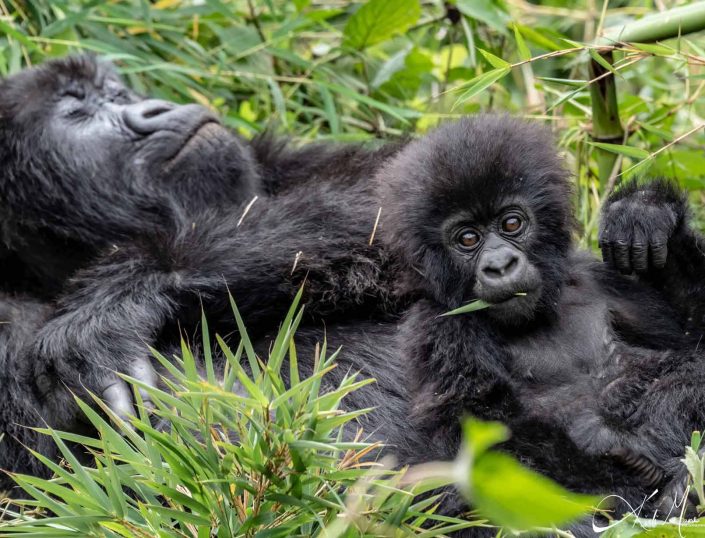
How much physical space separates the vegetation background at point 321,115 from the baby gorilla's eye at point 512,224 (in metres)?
0.31

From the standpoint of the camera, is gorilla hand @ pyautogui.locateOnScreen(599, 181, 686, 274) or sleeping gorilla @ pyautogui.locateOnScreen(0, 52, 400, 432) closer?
gorilla hand @ pyautogui.locateOnScreen(599, 181, 686, 274)

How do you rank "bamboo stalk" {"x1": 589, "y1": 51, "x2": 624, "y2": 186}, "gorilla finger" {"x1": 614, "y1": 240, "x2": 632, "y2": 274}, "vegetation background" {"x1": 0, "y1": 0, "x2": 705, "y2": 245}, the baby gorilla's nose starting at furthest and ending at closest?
1. "vegetation background" {"x1": 0, "y1": 0, "x2": 705, "y2": 245}
2. "bamboo stalk" {"x1": 589, "y1": 51, "x2": 624, "y2": 186}
3. "gorilla finger" {"x1": 614, "y1": 240, "x2": 632, "y2": 274}
4. the baby gorilla's nose

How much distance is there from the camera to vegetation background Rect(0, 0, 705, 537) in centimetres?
182

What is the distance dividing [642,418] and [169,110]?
1.80m

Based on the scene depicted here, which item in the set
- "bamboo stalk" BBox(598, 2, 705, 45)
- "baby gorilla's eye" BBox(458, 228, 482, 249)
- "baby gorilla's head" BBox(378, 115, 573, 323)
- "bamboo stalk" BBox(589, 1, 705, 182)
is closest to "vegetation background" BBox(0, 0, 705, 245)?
"bamboo stalk" BBox(589, 1, 705, 182)

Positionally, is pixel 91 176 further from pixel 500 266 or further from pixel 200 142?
pixel 500 266

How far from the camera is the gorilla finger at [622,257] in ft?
8.28

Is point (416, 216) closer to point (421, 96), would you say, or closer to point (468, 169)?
point (468, 169)

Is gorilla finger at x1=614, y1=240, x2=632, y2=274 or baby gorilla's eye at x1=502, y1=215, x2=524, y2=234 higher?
baby gorilla's eye at x1=502, y1=215, x2=524, y2=234

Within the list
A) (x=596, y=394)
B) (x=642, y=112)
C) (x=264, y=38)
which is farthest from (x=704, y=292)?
(x=264, y=38)

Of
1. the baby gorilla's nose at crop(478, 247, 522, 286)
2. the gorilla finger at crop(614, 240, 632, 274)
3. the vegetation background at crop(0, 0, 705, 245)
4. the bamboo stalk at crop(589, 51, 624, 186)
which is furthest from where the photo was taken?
the vegetation background at crop(0, 0, 705, 245)

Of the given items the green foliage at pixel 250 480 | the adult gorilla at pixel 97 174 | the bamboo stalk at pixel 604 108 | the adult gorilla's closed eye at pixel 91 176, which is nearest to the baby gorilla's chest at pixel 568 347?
the green foliage at pixel 250 480

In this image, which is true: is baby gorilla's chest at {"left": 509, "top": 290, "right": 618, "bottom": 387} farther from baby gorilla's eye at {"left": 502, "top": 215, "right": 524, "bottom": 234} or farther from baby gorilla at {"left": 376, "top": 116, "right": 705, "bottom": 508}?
baby gorilla's eye at {"left": 502, "top": 215, "right": 524, "bottom": 234}

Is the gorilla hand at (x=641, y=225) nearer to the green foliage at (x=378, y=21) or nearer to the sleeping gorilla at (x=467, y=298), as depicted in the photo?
the sleeping gorilla at (x=467, y=298)
